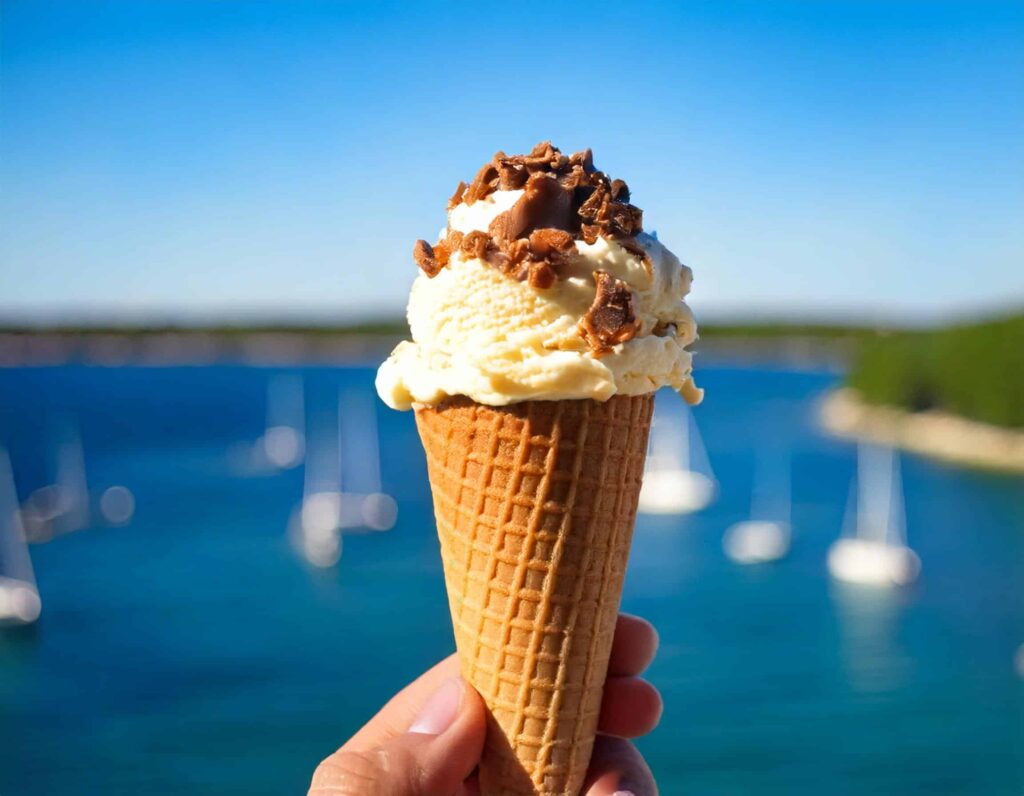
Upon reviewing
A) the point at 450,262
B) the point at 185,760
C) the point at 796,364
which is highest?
the point at 796,364

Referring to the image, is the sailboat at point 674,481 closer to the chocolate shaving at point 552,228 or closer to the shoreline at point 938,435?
the shoreline at point 938,435

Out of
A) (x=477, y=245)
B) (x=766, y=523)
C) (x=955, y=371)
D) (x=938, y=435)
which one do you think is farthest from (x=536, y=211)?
(x=938, y=435)

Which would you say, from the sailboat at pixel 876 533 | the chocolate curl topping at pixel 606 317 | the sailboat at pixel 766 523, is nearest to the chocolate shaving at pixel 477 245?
the chocolate curl topping at pixel 606 317

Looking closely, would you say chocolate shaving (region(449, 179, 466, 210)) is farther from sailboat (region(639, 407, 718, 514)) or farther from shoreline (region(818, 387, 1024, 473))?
shoreline (region(818, 387, 1024, 473))

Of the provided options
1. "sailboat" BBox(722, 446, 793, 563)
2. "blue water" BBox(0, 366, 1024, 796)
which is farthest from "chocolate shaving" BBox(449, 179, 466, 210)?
"sailboat" BBox(722, 446, 793, 563)

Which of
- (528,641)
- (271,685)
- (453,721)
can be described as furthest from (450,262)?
(271,685)

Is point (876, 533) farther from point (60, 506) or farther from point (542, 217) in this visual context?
point (542, 217)

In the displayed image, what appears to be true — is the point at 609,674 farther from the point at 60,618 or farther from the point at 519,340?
the point at 60,618
